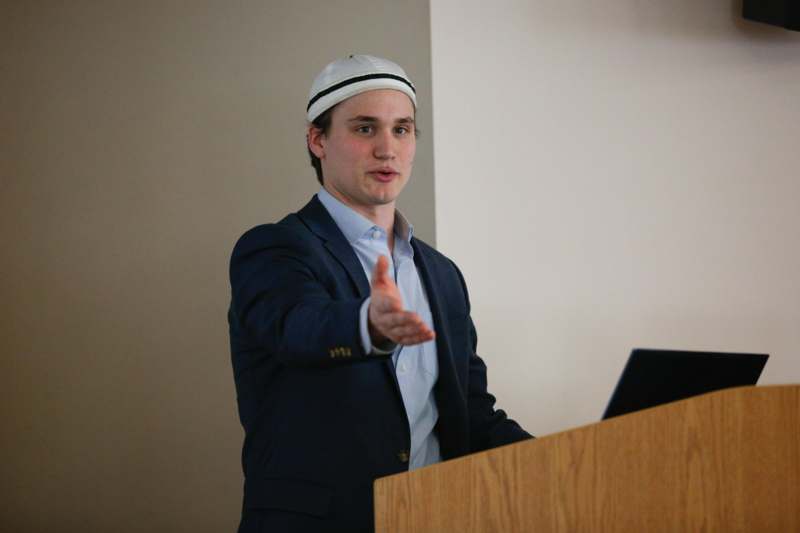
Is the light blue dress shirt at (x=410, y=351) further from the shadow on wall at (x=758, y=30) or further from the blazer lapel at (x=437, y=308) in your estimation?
the shadow on wall at (x=758, y=30)

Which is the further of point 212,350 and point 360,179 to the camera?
point 212,350

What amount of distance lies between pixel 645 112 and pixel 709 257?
0.52 meters

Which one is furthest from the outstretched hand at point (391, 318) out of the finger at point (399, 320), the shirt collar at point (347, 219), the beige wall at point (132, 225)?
the beige wall at point (132, 225)

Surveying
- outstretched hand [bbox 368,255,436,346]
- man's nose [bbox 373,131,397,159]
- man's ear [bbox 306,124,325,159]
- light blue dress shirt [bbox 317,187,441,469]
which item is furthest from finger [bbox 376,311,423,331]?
man's ear [bbox 306,124,325,159]

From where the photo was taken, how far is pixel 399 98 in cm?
188

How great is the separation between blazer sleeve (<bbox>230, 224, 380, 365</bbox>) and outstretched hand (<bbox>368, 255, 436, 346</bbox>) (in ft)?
0.20

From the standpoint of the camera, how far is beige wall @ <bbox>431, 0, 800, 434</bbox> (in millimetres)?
2795

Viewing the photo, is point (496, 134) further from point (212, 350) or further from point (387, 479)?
point (387, 479)

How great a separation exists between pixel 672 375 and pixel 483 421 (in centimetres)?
54

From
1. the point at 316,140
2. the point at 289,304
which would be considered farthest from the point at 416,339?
the point at 316,140

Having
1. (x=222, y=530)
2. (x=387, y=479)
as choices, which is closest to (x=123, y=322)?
(x=222, y=530)

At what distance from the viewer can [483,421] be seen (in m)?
2.01

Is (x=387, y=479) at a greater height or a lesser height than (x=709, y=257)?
lesser

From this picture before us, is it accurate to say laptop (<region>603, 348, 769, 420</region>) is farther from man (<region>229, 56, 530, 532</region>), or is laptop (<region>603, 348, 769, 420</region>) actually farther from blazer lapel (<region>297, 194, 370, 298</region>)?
blazer lapel (<region>297, 194, 370, 298</region>)
